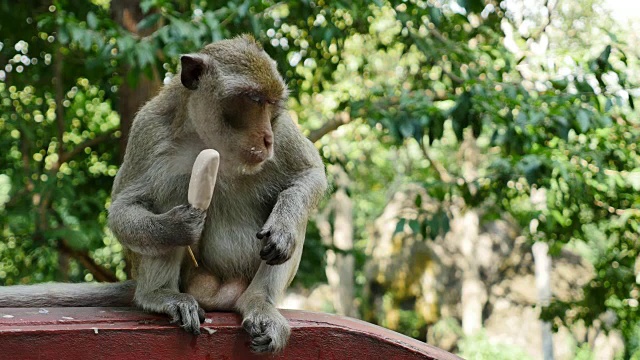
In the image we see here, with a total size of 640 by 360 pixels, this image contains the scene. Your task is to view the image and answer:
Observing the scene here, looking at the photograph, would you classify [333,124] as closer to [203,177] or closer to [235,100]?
[235,100]

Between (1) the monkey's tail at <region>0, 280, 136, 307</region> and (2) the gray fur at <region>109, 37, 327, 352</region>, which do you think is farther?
(1) the monkey's tail at <region>0, 280, 136, 307</region>

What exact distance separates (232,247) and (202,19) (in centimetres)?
186

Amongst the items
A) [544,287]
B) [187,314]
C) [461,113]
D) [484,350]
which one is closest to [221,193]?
[187,314]

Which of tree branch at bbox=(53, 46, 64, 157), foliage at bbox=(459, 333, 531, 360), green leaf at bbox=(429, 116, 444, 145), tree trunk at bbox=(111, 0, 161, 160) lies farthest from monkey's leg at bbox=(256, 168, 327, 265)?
foliage at bbox=(459, 333, 531, 360)

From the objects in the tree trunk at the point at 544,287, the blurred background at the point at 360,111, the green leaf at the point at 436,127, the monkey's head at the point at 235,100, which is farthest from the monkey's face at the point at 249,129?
the tree trunk at the point at 544,287

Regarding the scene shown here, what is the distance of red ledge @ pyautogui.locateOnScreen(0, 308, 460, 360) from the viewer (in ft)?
7.80

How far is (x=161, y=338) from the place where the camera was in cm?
259

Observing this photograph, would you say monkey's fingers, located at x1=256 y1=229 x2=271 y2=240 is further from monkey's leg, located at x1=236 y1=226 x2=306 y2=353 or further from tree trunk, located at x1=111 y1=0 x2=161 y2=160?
tree trunk, located at x1=111 y1=0 x2=161 y2=160

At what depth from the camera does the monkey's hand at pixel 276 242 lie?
2.86m

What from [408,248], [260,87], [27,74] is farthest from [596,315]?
[408,248]

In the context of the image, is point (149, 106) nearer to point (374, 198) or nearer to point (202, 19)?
point (202, 19)

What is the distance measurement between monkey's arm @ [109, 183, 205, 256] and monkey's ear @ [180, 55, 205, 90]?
484 millimetres

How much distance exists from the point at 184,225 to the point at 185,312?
306 mm

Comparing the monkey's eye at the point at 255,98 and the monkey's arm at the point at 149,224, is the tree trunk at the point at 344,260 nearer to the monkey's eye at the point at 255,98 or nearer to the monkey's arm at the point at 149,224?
the monkey's arm at the point at 149,224
